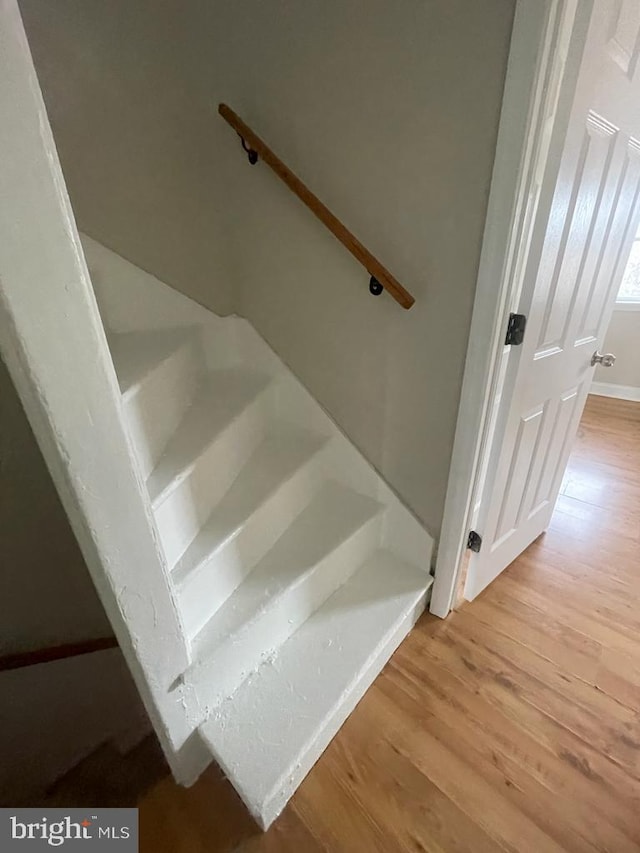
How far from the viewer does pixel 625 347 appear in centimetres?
366

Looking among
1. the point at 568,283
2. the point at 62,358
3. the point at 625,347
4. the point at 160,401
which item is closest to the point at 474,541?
the point at 568,283

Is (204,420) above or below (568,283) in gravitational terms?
below

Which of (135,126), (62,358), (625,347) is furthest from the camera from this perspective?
(625,347)

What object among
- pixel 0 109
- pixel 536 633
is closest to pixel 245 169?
pixel 0 109

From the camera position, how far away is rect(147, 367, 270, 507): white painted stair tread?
3.88ft

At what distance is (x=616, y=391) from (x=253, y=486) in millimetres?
3784

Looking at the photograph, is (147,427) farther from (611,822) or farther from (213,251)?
(611,822)

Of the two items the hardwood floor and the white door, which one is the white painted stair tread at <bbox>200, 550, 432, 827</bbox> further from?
the white door

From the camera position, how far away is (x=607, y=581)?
5.68ft

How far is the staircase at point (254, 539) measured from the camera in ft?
3.53

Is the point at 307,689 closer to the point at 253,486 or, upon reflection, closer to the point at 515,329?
the point at 253,486
